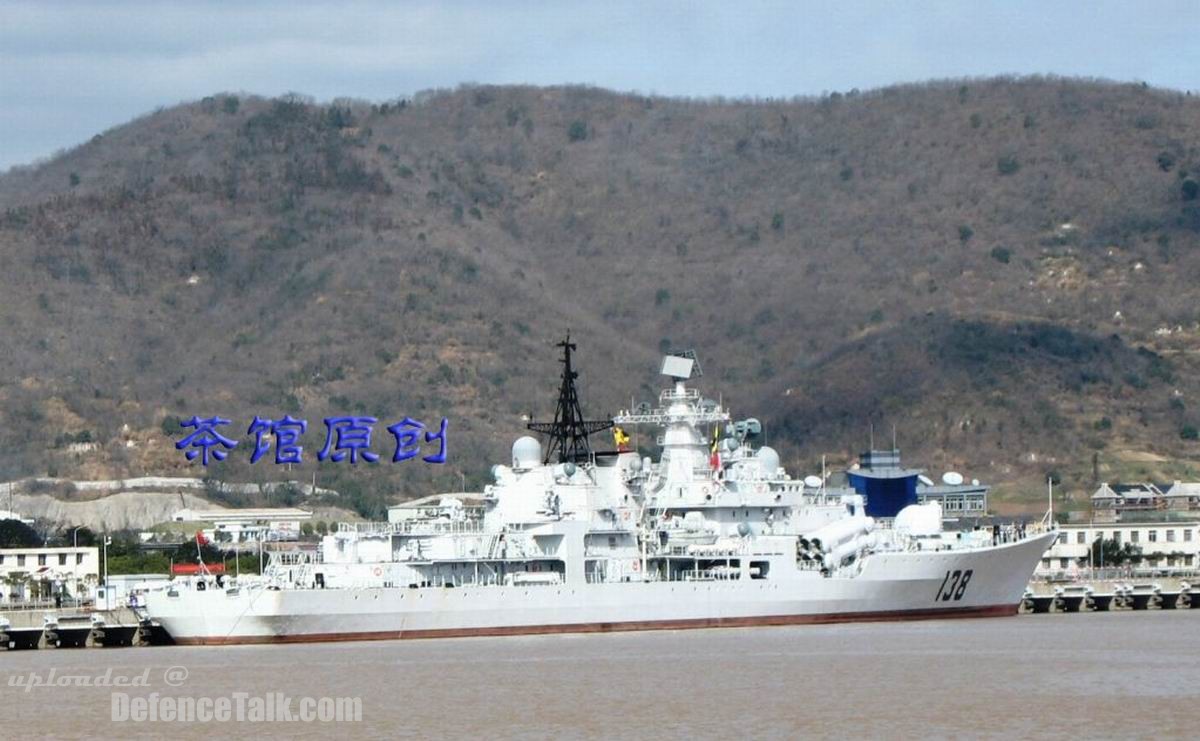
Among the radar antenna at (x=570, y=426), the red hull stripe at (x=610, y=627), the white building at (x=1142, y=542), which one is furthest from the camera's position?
the white building at (x=1142, y=542)

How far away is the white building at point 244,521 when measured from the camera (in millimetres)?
120312

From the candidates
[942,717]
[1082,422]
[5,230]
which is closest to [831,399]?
[1082,422]

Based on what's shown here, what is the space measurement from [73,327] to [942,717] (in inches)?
5063

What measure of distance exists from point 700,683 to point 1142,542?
205 ft

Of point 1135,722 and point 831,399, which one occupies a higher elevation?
point 831,399

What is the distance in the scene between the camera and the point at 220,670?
65.2 meters

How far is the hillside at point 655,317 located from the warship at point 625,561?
55.1 metres

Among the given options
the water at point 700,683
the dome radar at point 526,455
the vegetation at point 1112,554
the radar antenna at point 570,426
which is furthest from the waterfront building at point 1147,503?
the dome radar at point 526,455

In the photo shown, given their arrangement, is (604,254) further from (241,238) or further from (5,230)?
(5,230)

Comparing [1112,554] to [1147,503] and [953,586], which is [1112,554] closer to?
[1147,503]

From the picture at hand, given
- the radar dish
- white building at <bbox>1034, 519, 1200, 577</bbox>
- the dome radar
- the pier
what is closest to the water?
the dome radar

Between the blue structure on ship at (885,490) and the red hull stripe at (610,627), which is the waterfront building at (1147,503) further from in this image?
the red hull stripe at (610,627)

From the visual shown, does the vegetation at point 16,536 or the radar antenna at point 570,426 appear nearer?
the radar antenna at point 570,426

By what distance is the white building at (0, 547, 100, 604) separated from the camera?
101m
